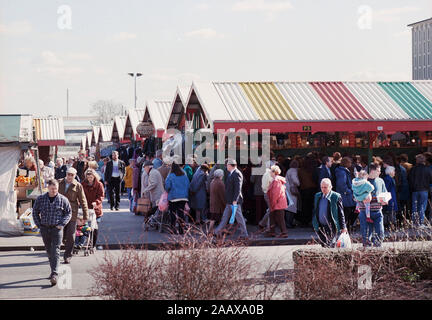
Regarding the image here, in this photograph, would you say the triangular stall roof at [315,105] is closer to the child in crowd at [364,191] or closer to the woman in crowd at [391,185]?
the woman in crowd at [391,185]

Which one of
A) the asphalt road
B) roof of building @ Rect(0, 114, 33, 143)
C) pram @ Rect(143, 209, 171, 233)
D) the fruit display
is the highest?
roof of building @ Rect(0, 114, 33, 143)

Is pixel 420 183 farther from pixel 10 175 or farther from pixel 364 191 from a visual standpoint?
pixel 10 175

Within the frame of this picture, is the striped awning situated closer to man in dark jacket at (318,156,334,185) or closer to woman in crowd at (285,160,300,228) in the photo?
woman in crowd at (285,160,300,228)

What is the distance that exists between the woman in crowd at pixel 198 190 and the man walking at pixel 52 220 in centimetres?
609

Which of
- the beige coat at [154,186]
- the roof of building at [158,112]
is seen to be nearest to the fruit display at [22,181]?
the beige coat at [154,186]

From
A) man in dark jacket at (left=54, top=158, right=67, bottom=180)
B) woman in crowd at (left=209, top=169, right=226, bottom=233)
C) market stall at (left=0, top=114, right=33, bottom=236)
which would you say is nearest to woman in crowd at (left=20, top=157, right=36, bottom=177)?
market stall at (left=0, top=114, right=33, bottom=236)

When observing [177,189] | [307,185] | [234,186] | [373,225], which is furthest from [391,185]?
[177,189]

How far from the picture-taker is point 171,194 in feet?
55.1

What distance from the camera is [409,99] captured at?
72.8 feet

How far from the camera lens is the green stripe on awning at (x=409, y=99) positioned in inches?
839

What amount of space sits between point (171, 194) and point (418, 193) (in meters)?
6.25

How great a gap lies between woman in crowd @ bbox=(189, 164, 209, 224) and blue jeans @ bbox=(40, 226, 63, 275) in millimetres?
6236

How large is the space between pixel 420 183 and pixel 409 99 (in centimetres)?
564

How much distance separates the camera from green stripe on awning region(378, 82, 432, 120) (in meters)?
21.3
